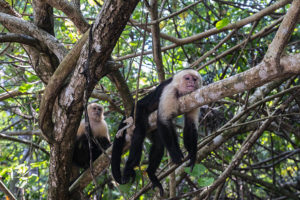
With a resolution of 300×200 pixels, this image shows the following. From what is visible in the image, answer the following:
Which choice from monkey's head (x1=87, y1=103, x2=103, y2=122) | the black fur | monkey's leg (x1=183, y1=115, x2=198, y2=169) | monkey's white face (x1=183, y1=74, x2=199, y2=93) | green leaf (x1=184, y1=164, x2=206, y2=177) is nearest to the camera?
green leaf (x1=184, y1=164, x2=206, y2=177)

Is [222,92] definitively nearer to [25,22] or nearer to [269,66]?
[269,66]

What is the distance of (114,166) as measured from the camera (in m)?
3.29

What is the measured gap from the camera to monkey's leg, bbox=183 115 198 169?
3132 mm

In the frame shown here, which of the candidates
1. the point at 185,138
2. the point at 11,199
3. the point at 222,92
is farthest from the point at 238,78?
the point at 11,199

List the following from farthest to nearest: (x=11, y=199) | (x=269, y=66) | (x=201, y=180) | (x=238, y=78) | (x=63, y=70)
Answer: (x=11, y=199)
(x=63, y=70)
(x=201, y=180)
(x=238, y=78)
(x=269, y=66)

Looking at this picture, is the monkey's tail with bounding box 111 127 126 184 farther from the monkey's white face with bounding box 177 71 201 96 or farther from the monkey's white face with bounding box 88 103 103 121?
the monkey's white face with bounding box 88 103 103 121

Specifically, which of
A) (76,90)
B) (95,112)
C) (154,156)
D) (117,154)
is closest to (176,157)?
(154,156)

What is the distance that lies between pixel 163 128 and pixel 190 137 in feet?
1.58

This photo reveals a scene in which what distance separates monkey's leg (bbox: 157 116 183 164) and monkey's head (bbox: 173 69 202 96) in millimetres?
357

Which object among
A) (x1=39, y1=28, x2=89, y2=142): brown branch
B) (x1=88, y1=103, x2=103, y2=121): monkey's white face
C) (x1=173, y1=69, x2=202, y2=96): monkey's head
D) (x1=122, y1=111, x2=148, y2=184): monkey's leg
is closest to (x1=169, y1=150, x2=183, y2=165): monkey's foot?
(x1=122, y1=111, x2=148, y2=184): monkey's leg

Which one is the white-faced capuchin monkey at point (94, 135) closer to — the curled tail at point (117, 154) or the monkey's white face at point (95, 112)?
the monkey's white face at point (95, 112)

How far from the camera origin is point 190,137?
324 centimetres

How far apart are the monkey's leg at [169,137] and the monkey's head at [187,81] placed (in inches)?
14.0

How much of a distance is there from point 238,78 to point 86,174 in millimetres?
1963
